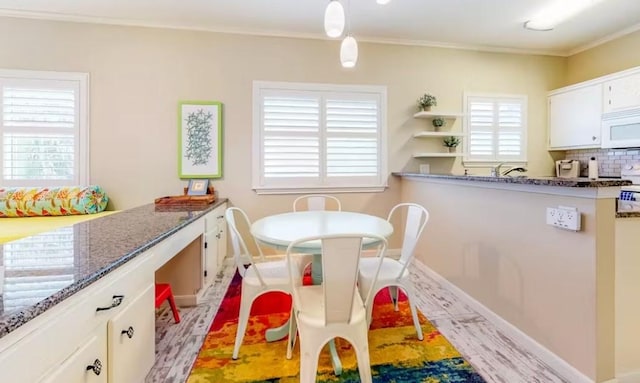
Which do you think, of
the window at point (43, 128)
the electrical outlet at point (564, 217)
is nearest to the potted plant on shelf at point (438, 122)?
the electrical outlet at point (564, 217)

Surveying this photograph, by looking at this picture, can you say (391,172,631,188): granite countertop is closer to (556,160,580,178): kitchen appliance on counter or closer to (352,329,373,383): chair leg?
(352,329,373,383): chair leg

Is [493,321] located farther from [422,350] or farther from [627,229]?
[627,229]

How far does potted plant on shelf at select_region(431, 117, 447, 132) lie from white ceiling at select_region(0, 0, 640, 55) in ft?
3.19

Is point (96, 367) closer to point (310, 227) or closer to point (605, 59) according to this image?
point (310, 227)

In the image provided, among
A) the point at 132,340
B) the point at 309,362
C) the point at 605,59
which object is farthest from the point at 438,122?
the point at 132,340

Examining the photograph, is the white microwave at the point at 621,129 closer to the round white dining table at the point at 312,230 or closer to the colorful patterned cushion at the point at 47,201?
the round white dining table at the point at 312,230

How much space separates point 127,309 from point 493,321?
2295mm

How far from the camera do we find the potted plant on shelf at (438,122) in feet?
12.8

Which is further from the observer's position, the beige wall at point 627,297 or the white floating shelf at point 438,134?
the white floating shelf at point 438,134

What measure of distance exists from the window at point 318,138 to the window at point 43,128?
1.87m

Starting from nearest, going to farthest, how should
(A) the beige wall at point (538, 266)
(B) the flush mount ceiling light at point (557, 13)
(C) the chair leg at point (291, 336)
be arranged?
(A) the beige wall at point (538, 266)
(C) the chair leg at point (291, 336)
(B) the flush mount ceiling light at point (557, 13)

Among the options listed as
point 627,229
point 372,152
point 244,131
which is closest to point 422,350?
point 627,229

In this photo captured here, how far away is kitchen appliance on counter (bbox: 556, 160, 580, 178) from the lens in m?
4.12

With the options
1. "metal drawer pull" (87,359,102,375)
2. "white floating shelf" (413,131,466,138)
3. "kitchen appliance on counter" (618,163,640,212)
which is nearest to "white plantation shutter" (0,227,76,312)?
"metal drawer pull" (87,359,102,375)
